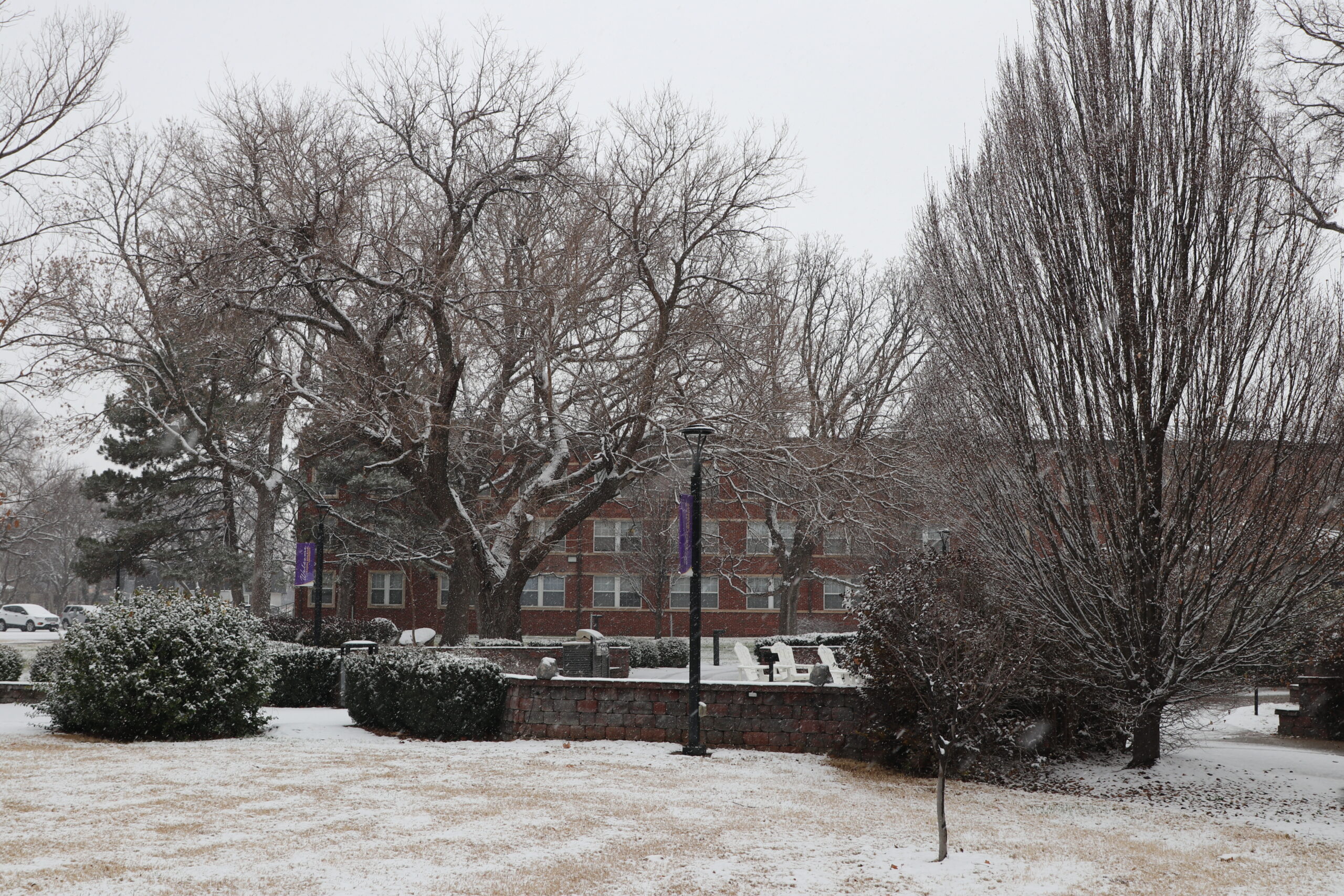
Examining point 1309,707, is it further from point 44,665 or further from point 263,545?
point 263,545

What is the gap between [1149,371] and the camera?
1020 cm

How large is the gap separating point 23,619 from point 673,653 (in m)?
38.7

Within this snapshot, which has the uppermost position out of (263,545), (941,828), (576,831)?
(263,545)

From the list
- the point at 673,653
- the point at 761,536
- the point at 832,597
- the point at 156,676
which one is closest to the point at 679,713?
the point at 156,676

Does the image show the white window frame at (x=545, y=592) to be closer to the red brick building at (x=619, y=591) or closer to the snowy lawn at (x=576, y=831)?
the red brick building at (x=619, y=591)

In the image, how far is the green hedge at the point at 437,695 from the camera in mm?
12688

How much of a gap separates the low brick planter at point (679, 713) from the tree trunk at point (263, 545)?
635 inches

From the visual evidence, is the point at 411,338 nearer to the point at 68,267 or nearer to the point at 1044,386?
the point at 68,267

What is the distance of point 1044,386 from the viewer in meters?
10.6

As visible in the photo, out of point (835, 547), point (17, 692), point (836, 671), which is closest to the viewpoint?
point (17, 692)

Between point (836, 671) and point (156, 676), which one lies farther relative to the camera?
point (836, 671)

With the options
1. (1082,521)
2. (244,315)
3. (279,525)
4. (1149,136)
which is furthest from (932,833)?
(279,525)

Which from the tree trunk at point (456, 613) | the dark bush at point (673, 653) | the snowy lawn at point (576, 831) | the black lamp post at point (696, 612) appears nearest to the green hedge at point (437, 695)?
the snowy lawn at point (576, 831)

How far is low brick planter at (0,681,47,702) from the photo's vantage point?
50.4 feet
